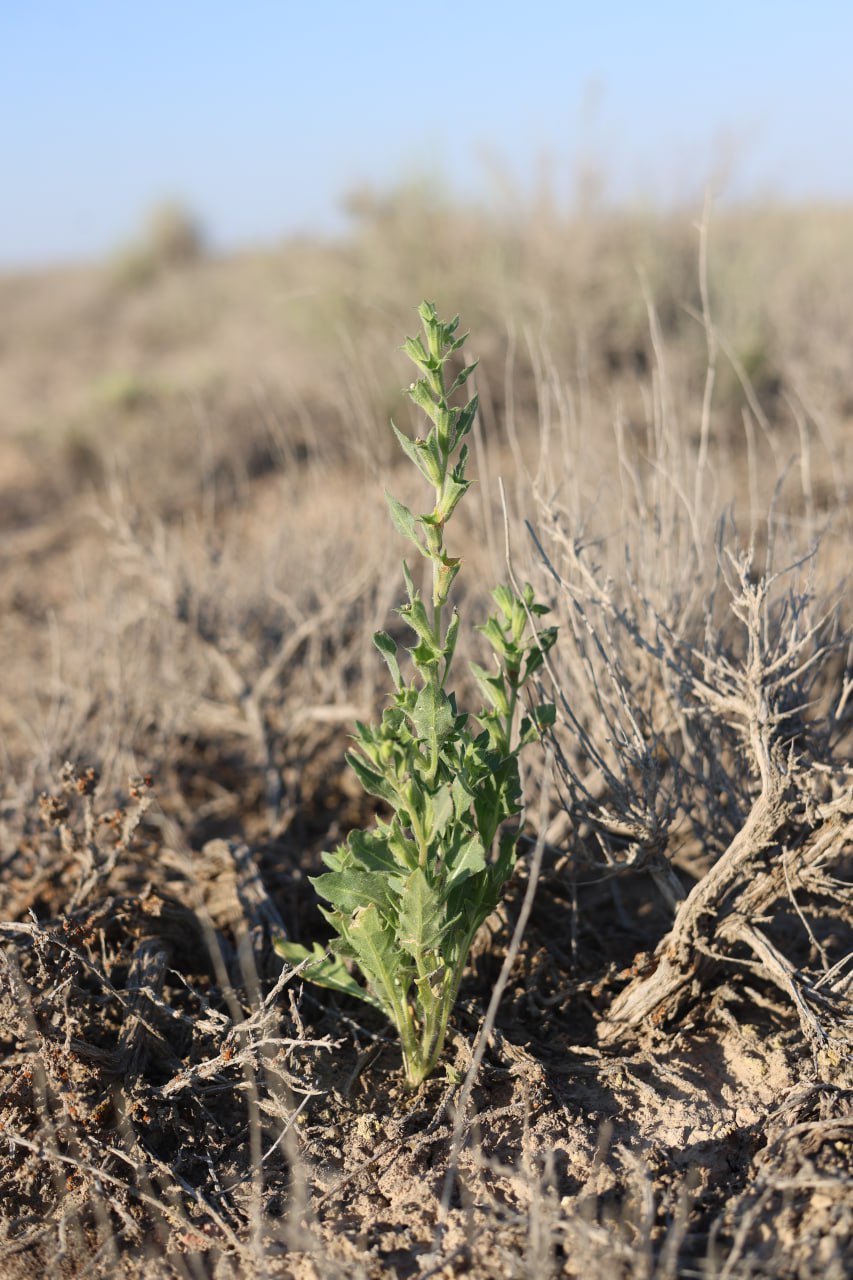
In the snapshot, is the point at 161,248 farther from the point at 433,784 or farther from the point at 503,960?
the point at 433,784

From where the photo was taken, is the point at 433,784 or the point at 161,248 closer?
the point at 433,784

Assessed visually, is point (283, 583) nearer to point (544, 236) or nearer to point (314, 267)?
point (544, 236)

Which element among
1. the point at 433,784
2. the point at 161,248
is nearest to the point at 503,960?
the point at 433,784

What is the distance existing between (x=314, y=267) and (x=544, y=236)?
2.90 meters

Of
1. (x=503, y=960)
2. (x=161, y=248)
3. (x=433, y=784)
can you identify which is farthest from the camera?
(x=161, y=248)

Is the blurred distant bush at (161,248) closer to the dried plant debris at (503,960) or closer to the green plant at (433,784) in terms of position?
the dried plant debris at (503,960)

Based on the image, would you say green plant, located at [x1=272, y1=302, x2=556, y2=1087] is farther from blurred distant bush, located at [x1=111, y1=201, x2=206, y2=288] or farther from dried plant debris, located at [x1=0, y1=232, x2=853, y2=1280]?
blurred distant bush, located at [x1=111, y1=201, x2=206, y2=288]

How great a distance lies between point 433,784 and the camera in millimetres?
1673

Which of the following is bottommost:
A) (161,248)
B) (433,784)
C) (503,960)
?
(503,960)

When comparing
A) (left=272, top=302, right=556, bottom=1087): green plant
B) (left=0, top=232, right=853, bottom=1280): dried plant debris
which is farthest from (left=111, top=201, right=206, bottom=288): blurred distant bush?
(left=272, top=302, right=556, bottom=1087): green plant

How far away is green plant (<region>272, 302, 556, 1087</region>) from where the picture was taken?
61.8 inches

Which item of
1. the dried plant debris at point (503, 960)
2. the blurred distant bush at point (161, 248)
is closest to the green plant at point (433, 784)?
the dried plant debris at point (503, 960)

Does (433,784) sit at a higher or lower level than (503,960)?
higher

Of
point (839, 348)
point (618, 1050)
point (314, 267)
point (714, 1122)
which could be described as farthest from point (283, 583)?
point (314, 267)
